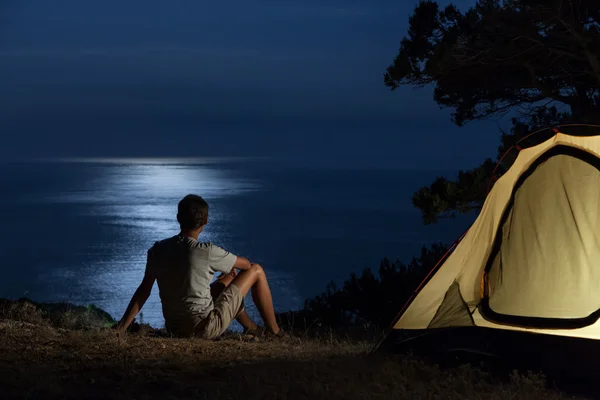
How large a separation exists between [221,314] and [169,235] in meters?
63.1

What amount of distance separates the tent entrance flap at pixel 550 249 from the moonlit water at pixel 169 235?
61.3ft

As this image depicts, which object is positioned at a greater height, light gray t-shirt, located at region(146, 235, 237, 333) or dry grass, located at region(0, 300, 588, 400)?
light gray t-shirt, located at region(146, 235, 237, 333)

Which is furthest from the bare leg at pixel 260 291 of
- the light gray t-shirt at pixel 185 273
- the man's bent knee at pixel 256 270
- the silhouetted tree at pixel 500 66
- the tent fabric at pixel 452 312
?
the silhouetted tree at pixel 500 66

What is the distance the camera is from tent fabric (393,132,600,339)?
6301 mm

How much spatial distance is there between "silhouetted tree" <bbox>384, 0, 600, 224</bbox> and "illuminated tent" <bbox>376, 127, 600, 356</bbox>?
226 inches

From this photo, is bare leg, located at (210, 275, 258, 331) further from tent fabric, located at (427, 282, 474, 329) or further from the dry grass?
tent fabric, located at (427, 282, 474, 329)

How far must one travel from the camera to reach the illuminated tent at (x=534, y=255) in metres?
6.30

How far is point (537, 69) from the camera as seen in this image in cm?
1405

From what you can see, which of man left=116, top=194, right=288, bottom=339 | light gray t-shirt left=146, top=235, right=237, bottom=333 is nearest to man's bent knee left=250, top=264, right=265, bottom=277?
man left=116, top=194, right=288, bottom=339

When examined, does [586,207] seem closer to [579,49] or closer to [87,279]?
[579,49]

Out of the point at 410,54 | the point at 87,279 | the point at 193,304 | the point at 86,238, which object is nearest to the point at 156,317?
the point at 87,279

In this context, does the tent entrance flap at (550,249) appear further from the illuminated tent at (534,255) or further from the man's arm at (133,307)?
the man's arm at (133,307)

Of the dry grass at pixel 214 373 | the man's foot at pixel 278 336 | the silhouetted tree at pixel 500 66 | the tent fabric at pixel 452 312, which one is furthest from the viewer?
the silhouetted tree at pixel 500 66

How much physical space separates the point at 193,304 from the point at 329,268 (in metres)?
52.8
